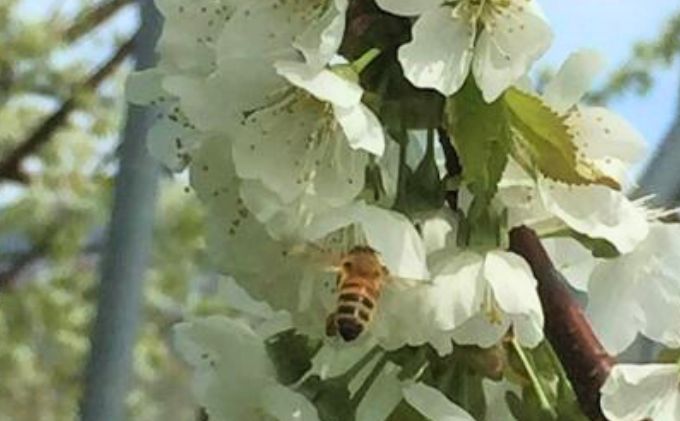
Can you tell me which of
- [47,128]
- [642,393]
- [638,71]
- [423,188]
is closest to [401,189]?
[423,188]

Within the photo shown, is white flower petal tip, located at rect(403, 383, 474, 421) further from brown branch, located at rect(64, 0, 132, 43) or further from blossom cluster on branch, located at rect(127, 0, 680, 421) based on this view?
brown branch, located at rect(64, 0, 132, 43)

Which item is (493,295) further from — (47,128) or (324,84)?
(47,128)

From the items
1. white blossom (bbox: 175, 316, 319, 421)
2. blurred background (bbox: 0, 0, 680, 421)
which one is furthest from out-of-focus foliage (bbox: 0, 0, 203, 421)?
white blossom (bbox: 175, 316, 319, 421)

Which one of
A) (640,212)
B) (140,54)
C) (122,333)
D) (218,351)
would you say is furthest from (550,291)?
(122,333)

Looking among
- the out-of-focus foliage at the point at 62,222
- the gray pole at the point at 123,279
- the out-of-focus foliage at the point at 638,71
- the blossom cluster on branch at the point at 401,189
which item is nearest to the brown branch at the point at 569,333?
the blossom cluster on branch at the point at 401,189

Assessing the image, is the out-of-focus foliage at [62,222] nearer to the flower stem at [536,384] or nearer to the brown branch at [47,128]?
the brown branch at [47,128]

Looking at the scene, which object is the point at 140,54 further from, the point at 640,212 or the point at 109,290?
the point at 640,212

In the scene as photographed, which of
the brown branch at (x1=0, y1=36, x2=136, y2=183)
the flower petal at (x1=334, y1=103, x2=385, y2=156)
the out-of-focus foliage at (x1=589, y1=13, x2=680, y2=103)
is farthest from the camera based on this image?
the brown branch at (x1=0, y1=36, x2=136, y2=183)
